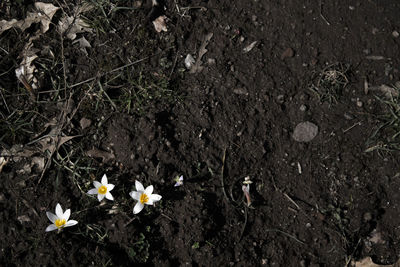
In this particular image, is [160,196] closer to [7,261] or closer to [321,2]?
[7,261]

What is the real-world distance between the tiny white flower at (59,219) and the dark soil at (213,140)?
0.26 feet

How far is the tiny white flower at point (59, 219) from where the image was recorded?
2.57m

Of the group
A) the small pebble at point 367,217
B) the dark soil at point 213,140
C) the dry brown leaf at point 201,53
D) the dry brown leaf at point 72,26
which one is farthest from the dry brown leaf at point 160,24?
the small pebble at point 367,217

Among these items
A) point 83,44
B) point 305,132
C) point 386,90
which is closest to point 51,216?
point 83,44

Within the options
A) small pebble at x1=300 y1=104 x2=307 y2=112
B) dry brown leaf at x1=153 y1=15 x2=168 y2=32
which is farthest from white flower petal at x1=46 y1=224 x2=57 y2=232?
small pebble at x1=300 y1=104 x2=307 y2=112

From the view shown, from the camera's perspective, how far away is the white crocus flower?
259 centimetres

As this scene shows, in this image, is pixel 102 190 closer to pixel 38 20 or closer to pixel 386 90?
pixel 38 20

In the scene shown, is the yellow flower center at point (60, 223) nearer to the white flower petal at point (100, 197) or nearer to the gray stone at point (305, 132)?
the white flower petal at point (100, 197)

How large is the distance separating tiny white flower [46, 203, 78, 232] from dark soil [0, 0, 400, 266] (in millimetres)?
78

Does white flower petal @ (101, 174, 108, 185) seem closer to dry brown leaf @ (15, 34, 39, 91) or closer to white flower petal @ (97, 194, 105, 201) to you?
white flower petal @ (97, 194, 105, 201)

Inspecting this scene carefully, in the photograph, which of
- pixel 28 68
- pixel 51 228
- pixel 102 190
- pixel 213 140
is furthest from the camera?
pixel 28 68

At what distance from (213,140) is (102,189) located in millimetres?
809

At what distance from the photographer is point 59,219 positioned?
2.62 metres

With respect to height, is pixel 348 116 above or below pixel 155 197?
above
